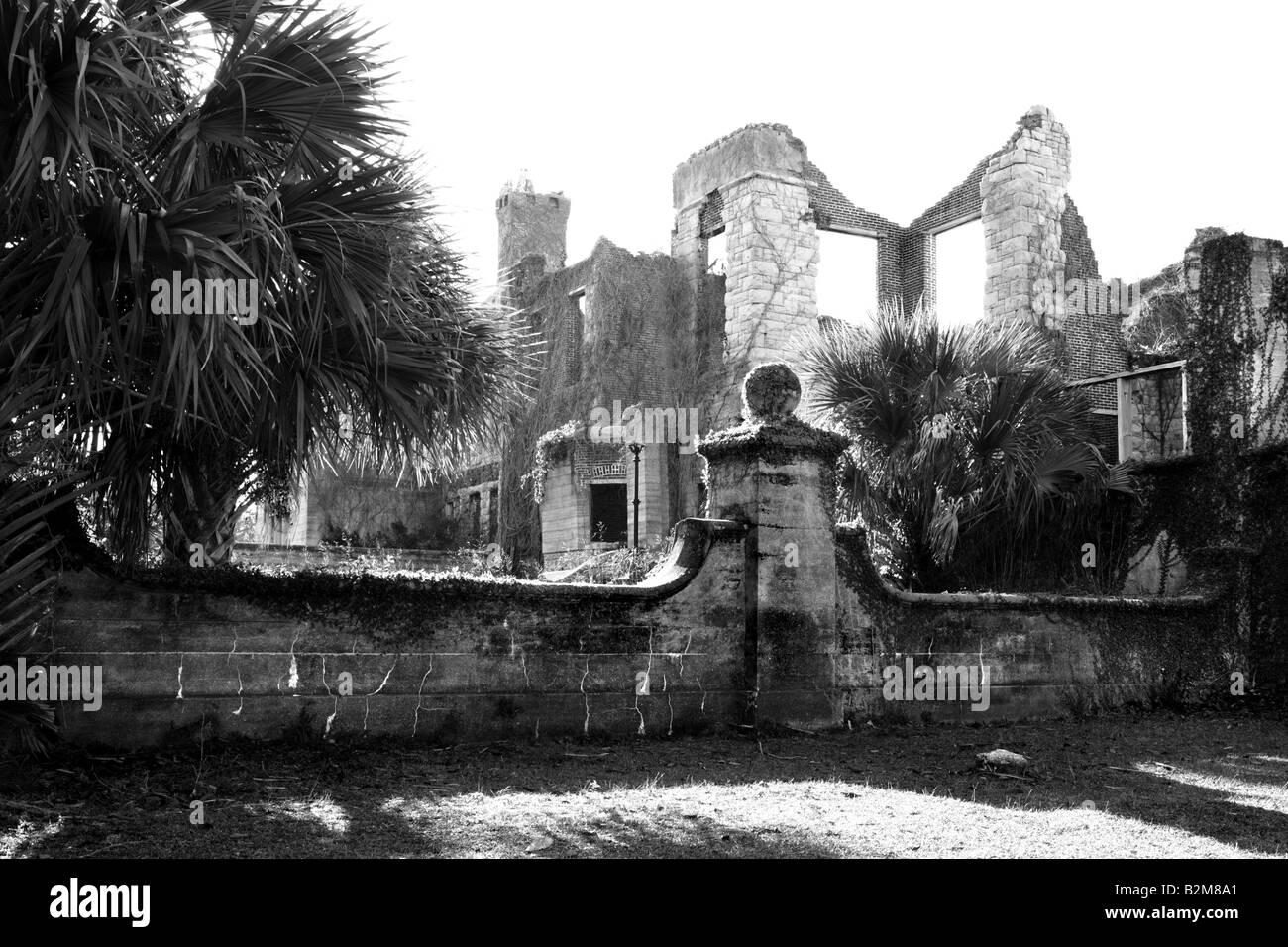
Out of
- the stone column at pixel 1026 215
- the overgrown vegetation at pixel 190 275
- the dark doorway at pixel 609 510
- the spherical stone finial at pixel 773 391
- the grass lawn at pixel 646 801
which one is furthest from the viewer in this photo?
the dark doorway at pixel 609 510

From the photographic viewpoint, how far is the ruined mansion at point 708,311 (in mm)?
20609

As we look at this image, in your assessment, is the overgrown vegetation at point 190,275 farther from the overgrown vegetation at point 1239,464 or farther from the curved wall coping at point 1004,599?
the overgrown vegetation at point 1239,464

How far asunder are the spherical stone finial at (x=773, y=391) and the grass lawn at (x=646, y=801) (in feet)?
7.93

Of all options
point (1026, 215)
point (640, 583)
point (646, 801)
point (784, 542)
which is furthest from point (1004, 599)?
point (1026, 215)

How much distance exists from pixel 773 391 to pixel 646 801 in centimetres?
376

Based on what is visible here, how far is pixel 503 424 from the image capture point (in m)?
9.99

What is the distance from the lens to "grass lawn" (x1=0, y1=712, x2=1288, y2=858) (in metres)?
4.93

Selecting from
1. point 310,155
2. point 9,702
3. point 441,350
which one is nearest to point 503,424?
point 441,350

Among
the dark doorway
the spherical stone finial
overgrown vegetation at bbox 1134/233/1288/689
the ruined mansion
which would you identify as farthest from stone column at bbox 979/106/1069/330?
the spherical stone finial

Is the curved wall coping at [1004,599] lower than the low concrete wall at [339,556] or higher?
lower

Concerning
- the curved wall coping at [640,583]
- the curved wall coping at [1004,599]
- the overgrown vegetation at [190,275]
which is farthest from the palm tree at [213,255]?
the curved wall coping at [1004,599]

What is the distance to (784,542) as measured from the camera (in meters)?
8.62

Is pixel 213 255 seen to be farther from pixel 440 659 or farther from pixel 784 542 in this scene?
pixel 784 542

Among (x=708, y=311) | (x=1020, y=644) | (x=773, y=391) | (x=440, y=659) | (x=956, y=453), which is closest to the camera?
(x=440, y=659)
